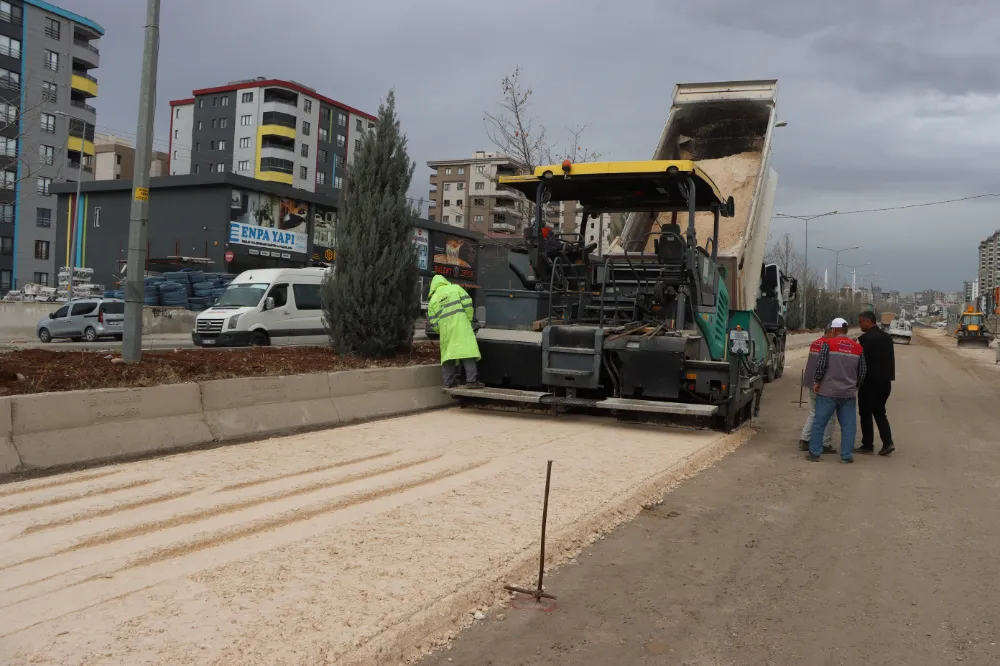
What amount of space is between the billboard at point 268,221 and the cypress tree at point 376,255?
31.4 meters

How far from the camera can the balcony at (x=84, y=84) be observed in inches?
2635

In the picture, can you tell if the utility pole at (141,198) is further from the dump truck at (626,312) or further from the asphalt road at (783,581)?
the asphalt road at (783,581)

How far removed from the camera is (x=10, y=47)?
59219 millimetres

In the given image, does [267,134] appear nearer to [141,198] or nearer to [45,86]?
[45,86]

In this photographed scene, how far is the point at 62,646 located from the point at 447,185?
109 meters

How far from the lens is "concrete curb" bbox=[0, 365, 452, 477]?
259 inches

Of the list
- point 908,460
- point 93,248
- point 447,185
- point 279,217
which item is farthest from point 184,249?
point 447,185

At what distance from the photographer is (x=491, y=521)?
561 cm

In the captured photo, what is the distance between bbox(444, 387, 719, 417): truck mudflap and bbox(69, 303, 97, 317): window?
1900 centimetres

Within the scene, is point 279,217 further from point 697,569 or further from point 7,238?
point 697,569

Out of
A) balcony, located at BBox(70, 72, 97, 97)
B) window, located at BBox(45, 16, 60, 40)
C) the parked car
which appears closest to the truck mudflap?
the parked car

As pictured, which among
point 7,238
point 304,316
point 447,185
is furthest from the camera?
point 447,185

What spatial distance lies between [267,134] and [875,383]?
247 feet

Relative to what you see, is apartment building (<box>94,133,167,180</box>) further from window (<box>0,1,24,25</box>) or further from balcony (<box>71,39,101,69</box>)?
window (<box>0,1,24,25</box>)
